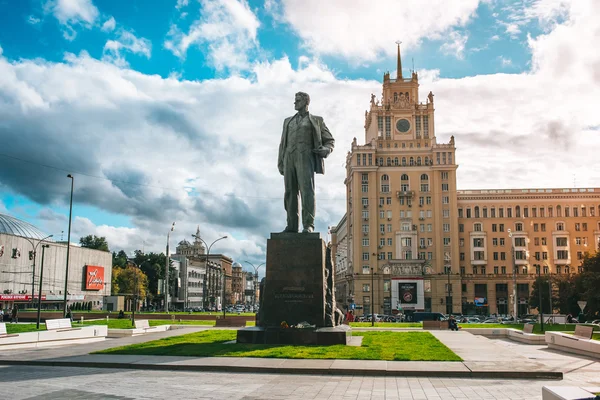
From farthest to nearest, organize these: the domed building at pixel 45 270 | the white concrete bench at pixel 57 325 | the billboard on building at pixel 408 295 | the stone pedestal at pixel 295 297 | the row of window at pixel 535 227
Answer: the row of window at pixel 535 227 < the billboard on building at pixel 408 295 < the domed building at pixel 45 270 < the white concrete bench at pixel 57 325 < the stone pedestal at pixel 295 297

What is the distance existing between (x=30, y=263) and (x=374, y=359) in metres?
62.4

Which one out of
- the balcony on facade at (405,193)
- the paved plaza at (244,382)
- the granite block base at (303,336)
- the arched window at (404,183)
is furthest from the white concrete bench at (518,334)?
the arched window at (404,183)

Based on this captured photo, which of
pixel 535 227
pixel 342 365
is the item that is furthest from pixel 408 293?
pixel 342 365

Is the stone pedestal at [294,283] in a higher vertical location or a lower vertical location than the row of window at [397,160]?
lower

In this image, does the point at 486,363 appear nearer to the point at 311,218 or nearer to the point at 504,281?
the point at 311,218

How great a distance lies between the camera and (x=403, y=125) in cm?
9456

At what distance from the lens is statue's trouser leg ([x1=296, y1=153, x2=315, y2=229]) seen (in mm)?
17859

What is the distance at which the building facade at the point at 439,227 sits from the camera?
89.2 meters

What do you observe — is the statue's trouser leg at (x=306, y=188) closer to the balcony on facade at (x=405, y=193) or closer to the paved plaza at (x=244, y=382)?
the paved plaza at (x=244, y=382)

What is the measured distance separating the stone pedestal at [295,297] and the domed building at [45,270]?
43365mm

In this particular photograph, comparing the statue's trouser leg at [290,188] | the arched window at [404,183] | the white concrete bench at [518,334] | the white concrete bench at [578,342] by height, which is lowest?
the white concrete bench at [518,334]

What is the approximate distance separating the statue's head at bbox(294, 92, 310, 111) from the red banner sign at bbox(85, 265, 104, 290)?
6602 centimetres

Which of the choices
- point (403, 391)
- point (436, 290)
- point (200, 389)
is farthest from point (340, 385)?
point (436, 290)

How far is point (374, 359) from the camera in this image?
13.9 meters
